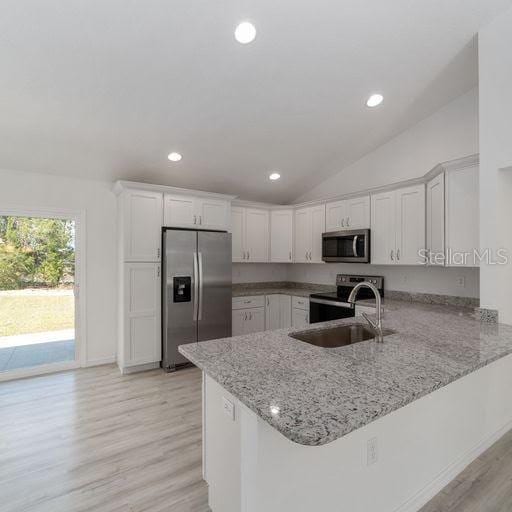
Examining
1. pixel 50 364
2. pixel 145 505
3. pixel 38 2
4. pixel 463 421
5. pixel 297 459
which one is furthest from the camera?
pixel 50 364

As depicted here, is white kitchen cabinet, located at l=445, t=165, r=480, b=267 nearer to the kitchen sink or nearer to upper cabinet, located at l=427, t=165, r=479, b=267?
upper cabinet, located at l=427, t=165, r=479, b=267

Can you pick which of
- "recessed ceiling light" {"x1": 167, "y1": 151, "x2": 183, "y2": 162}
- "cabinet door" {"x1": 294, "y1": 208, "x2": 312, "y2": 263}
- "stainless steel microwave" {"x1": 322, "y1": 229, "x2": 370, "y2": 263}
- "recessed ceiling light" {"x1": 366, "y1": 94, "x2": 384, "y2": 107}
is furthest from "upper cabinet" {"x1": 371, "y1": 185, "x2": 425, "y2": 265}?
"recessed ceiling light" {"x1": 167, "y1": 151, "x2": 183, "y2": 162}

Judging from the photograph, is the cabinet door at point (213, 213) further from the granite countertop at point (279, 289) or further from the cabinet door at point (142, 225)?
the granite countertop at point (279, 289)

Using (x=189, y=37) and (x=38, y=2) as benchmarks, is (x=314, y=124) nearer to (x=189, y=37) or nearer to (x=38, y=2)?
(x=189, y=37)

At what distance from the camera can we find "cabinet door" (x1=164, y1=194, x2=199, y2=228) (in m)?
3.83

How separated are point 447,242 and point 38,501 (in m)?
3.64

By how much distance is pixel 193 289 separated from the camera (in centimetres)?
384

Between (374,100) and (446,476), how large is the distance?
317 cm

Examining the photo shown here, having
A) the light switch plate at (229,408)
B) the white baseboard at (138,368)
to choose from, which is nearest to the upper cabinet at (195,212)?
the white baseboard at (138,368)

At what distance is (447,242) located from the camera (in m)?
2.89

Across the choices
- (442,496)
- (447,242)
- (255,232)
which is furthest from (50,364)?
(447,242)

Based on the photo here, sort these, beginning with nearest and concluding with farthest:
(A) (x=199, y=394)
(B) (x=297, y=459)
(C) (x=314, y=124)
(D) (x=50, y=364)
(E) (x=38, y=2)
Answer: (B) (x=297, y=459) < (E) (x=38, y=2) < (A) (x=199, y=394) < (C) (x=314, y=124) < (D) (x=50, y=364)

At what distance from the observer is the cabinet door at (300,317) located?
432 centimetres

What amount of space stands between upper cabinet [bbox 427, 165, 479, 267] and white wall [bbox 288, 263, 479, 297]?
1.53 ft
